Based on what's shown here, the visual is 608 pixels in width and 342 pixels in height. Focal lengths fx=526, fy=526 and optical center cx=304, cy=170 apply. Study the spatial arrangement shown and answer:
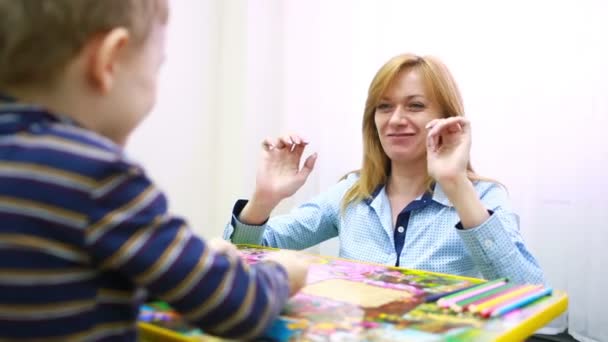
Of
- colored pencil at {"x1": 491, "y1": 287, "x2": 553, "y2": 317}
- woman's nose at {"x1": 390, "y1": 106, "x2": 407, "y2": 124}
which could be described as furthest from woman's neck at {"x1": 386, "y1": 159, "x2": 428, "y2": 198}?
colored pencil at {"x1": 491, "y1": 287, "x2": 553, "y2": 317}

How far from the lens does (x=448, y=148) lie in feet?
3.60

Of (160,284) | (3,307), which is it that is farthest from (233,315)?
(3,307)

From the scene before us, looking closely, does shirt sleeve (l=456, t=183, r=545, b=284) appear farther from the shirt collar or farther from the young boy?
the young boy

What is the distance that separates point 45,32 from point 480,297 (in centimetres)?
54

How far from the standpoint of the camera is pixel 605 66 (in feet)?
4.46

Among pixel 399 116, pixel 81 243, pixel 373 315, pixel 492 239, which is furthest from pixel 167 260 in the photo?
pixel 399 116

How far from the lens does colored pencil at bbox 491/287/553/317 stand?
59 cm

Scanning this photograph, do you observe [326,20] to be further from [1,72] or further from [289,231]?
[1,72]

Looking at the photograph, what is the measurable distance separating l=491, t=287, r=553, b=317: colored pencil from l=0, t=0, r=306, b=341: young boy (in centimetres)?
29

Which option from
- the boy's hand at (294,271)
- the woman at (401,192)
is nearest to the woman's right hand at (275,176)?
the woman at (401,192)

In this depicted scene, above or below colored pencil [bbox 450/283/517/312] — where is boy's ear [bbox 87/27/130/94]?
above

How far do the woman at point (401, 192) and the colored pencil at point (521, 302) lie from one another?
0.27m

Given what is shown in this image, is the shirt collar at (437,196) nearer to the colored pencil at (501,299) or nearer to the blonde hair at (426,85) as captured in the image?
the blonde hair at (426,85)

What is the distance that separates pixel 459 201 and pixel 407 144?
0.32 m
